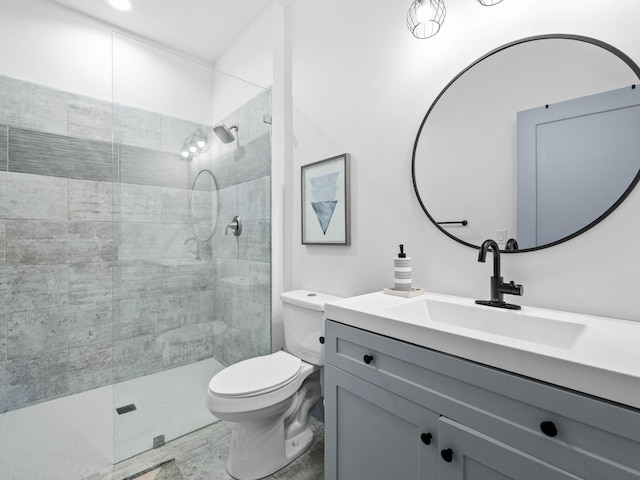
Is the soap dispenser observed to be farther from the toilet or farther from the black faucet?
the toilet

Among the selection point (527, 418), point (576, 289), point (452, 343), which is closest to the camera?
point (527, 418)

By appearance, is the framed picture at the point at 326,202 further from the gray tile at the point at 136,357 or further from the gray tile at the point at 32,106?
the gray tile at the point at 32,106

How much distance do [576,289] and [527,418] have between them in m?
0.56

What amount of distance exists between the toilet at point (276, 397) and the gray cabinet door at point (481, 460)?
821mm

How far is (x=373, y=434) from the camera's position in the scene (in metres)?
1.03

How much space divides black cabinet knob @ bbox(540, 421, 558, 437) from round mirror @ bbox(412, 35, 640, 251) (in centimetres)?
64

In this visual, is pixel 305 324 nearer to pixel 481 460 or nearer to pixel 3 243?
pixel 481 460

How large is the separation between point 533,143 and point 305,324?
133 centimetres

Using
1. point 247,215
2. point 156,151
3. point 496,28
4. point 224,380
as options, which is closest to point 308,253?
point 247,215

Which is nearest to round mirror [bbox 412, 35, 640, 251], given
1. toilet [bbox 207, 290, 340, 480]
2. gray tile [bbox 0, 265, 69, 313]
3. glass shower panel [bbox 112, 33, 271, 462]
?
toilet [bbox 207, 290, 340, 480]

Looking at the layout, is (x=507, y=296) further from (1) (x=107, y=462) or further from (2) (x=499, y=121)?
(1) (x=107, y=462)

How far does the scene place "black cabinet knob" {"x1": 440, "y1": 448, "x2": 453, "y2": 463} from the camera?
80 centimetres

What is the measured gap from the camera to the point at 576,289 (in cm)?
102

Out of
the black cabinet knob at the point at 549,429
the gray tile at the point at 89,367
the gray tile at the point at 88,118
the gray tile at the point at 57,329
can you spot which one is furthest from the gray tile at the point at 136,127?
the black cabinet knob at the point at 549,429
